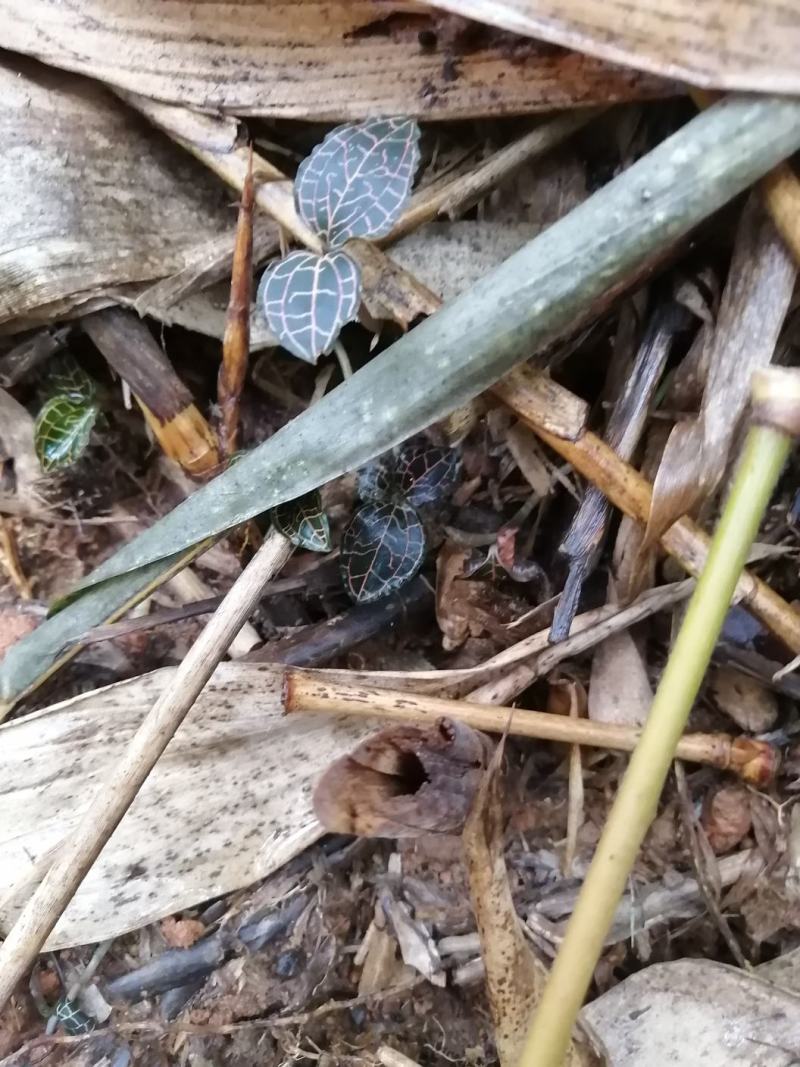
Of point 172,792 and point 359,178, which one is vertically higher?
point 359,178

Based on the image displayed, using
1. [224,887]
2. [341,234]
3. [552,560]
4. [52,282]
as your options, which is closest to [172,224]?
[52,282]

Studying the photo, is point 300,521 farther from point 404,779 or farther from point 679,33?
point 679,33

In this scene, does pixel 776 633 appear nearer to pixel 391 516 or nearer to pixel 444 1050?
pixel 391 516

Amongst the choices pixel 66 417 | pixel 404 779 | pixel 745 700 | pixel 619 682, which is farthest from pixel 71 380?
pixel 745 700

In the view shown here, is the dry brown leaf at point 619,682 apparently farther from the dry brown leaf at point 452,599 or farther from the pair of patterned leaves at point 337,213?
the pair of patterned leaves at point 337,213

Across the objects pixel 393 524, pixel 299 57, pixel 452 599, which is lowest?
pixel 452 599
